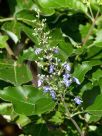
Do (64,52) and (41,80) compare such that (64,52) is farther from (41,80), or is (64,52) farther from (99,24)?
(99,24)

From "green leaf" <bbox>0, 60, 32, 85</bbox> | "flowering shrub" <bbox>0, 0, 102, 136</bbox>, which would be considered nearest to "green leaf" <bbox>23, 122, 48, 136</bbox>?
"flowering shrub" <bbox>0, 0, 102, 136</bbox>

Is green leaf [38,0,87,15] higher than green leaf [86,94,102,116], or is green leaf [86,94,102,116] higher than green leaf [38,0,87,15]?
green leaf [38,0,87,15]

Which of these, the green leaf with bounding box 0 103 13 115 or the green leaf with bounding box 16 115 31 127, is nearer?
the green leaf with bounding box 0 103 13 115

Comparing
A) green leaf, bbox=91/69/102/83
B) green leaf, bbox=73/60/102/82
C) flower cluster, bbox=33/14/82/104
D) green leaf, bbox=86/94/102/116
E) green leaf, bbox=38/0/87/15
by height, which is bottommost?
green leaf, bbox=86/94/102/116

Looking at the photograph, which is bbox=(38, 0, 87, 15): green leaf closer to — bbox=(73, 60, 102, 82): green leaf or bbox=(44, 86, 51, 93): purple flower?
bbox=(73, 60, 102, 82): green leaf

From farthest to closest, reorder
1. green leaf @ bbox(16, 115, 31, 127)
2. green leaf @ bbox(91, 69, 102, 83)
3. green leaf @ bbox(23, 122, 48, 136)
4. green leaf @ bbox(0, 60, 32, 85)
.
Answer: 1. green leaf @ bbox(16, 115, 31, 127)
2. green leaf @ bbox(23, 122, 48, 136)
3. green leaf @ bbox(91, 69, 102, 83)
4. green leaf @ bbox(0, 60, 32, 85)

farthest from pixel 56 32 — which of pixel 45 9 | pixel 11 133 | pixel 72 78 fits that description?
pixel 11 133

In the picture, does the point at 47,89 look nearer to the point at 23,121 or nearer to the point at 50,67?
the point at 50,67
